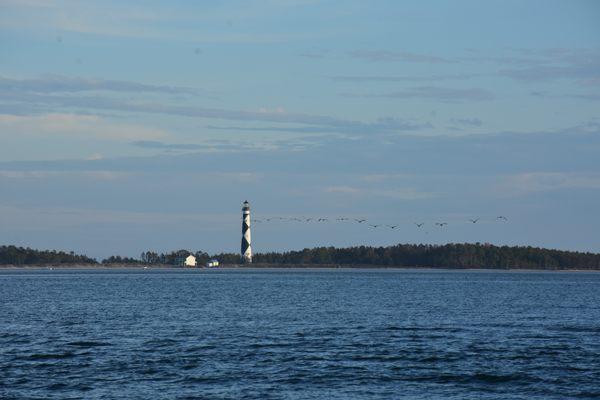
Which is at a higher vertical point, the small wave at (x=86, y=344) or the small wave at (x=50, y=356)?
the small wave at (x=86, y=344)

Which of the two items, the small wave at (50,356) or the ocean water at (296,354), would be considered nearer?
the ocean water at (296,354)

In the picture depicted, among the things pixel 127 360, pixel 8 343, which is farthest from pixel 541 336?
pixel 8 343

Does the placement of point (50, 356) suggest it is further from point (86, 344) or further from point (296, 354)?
point (296, 354)

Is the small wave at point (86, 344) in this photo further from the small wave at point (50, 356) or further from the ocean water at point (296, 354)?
the small wave at point (50, 356)

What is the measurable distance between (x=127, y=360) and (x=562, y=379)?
20680 mm

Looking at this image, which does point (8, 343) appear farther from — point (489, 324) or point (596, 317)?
point (596, 317)

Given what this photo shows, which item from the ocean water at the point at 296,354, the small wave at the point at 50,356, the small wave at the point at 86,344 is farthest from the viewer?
the small wave at the point at 86,344

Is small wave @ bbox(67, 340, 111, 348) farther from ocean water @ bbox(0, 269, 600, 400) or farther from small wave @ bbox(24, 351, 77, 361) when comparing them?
small wave @ bbox(24, 351, 77, 361)

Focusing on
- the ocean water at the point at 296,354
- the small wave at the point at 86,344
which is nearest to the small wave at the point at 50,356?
the ocean water at the point at 296,354

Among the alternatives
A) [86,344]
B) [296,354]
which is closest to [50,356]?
[86,344]

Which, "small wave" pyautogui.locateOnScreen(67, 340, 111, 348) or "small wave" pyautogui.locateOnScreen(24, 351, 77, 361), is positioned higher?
"small wave" pyautogui.locateOnScreen(67, 340, 111, 348)

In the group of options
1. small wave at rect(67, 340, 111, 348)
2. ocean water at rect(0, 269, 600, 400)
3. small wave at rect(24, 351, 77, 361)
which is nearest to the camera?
ocean water at rect(0, 269, 600, 400)

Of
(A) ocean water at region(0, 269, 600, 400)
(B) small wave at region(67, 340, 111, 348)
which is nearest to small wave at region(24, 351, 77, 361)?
(A) ocean water at region(0, 269, 600, 400)

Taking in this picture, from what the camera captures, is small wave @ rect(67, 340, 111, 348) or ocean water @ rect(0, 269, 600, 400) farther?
small wave @ rect(67, 340, 111, 348)
